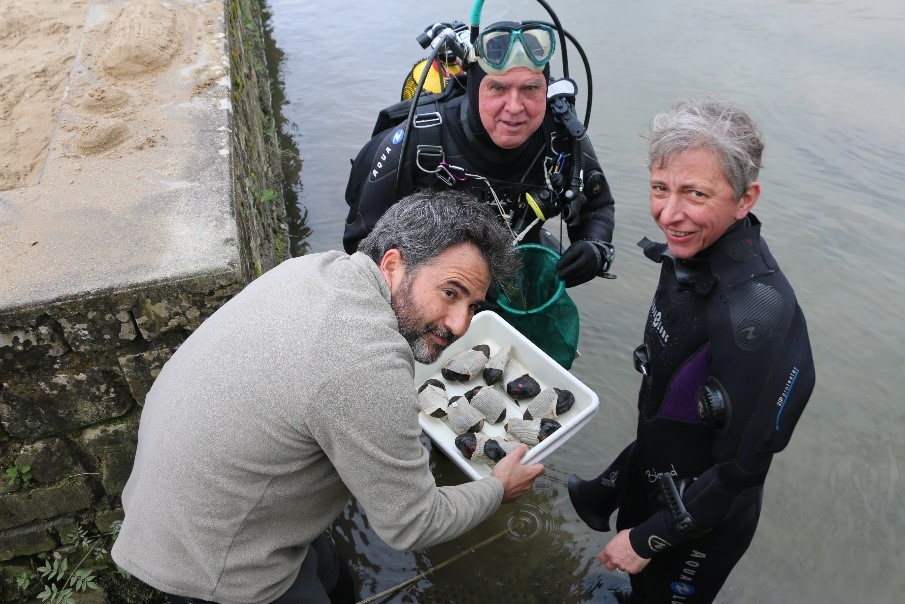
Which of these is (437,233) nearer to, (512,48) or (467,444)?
(467,444)

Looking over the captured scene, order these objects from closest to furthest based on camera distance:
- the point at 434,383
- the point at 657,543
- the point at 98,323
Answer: the point at 657,543 < the point at 98,323 < the point at 434,383

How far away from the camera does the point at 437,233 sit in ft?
6.37

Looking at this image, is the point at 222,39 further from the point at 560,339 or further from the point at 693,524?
the point at 693,524

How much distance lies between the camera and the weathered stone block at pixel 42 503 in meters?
2.61

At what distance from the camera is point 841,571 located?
330 centimetres

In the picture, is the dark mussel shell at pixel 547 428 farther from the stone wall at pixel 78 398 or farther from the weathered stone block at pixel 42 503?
the weathered stone block at pixel 42 503

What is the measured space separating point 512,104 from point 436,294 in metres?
1.36

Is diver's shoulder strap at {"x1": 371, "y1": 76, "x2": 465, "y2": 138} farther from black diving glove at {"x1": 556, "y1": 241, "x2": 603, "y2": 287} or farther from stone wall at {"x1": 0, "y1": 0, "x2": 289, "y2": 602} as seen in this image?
black diving glove at {"x1": 556, "y1": 241, "x2": 603, "y2": 287}

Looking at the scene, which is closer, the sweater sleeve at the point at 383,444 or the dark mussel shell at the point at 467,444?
the sweater sleeve at the point at 383,444

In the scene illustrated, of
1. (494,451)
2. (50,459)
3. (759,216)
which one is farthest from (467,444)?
(759,216)

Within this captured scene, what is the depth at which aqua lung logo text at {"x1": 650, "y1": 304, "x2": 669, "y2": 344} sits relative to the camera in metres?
2.25

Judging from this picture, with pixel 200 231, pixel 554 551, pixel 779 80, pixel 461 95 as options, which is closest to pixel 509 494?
pixel 554 551

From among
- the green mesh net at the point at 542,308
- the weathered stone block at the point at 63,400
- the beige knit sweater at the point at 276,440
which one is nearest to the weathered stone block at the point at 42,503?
the weathered stone block at the point at 63,400

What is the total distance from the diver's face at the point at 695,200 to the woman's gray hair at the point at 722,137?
0.07ft
